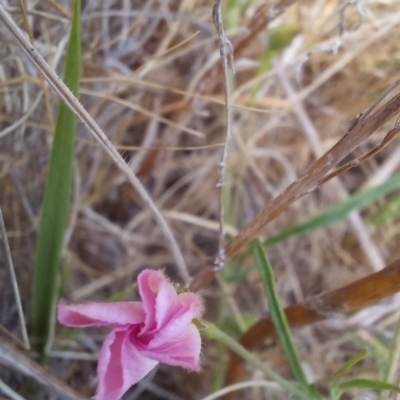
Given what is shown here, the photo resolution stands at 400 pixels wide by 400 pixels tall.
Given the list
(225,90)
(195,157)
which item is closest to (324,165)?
(225,90)

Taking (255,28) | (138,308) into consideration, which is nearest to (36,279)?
(138,308)

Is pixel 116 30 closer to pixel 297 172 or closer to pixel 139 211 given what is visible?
pixel 139 211

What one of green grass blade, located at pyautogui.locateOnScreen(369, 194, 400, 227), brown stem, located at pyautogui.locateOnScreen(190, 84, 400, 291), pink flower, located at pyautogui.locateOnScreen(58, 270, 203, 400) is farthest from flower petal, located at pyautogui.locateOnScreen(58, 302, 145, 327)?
green grass blade, located at pyautogui.locateOnScreen(369, 194, 400, 227)

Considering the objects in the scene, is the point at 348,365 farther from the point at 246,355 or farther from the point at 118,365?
the point at 118,365

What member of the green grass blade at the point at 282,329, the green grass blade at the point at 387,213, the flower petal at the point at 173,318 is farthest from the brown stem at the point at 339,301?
the green grass blade at the point at 387,213

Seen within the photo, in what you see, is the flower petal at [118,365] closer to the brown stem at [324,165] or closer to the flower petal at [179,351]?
the flower petal at [179,351]

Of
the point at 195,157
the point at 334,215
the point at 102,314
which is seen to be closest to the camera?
the point at 102,314

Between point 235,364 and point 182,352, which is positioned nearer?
point 182,352
